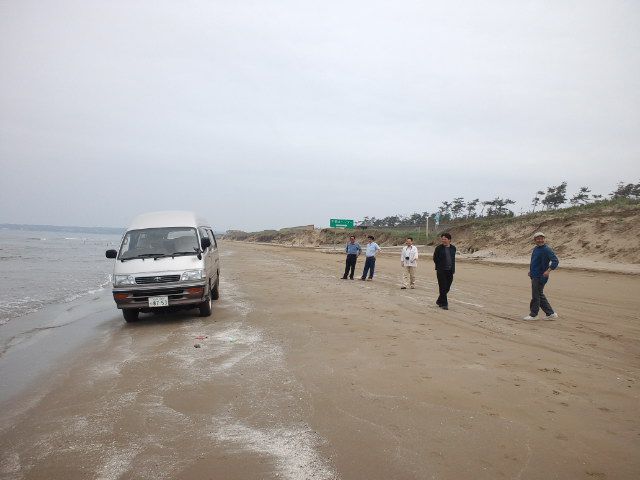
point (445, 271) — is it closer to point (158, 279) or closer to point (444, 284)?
point (444, 284)

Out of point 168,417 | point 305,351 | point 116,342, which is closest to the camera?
point 168,417

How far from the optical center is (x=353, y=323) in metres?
8.36

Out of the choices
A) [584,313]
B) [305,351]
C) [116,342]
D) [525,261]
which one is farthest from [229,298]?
[525,261]

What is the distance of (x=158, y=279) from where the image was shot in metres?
8.69

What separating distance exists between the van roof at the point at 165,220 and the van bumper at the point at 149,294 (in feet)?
5.81

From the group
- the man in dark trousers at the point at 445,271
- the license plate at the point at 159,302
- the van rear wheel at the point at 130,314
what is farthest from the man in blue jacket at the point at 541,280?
the van rear wheel at the point at 130,314

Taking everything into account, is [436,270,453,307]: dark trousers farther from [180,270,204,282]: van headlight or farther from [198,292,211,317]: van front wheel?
[180,270,204,282]: van headlight

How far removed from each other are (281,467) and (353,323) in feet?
17.3

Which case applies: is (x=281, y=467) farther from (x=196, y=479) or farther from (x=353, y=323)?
(x=353, y=323)

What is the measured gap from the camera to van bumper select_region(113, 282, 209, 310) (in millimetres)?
8602

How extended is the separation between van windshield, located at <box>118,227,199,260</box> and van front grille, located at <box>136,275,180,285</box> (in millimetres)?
605

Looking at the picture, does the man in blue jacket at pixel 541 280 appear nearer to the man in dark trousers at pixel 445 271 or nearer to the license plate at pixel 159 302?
the man in dark trousers at pixel 445 271

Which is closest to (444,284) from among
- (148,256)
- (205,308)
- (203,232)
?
(205,308)

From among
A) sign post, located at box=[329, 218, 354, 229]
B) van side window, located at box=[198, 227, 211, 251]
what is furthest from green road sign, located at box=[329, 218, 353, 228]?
van side window, located at box=[198, 227, 211, 251]
